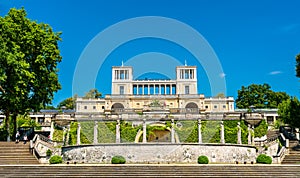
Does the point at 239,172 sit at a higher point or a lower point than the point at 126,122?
lower

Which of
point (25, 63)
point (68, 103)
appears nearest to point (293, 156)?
point (25, 63)

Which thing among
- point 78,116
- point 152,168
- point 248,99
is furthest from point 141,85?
point 152,168

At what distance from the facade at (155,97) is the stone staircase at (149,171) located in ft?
142

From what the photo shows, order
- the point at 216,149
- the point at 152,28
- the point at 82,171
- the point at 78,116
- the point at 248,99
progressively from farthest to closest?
1. the point at 248,99
2. the point at 78,116
3. the point at 152,28
4. the point at 216,149
5. the point at 82,171

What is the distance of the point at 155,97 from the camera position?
68.6m

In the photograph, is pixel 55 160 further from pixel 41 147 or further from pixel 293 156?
pixel 293 156

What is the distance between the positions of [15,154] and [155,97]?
144 feet

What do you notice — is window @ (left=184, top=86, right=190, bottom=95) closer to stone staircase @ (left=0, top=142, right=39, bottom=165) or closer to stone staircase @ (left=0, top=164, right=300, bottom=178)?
stone staircase @ (left=0, top=142, right=39, bottom=165)

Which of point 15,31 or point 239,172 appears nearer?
point 239,172

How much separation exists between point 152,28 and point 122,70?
44692 millimetres

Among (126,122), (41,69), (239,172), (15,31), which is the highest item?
(15,31)

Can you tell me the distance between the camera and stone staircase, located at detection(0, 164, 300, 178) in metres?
19.9

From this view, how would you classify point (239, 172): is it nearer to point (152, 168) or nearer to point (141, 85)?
point (152, 168)

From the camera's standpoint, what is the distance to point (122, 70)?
250ft
